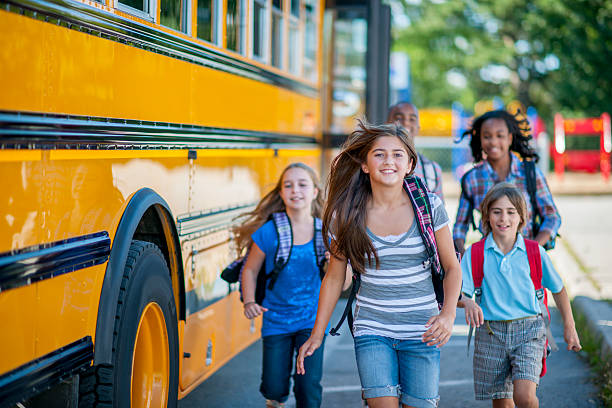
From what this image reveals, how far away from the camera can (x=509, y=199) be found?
13.5ft

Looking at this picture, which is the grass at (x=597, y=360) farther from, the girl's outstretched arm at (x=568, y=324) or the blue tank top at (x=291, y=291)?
the blue tank top at (x=291, y=291)

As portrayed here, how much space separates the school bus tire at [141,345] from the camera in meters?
3.08

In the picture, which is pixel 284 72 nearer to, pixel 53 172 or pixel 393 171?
pixel 393 171

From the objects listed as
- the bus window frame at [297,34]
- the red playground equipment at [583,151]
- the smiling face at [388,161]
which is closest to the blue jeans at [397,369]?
→ the smiling face at [388,161]

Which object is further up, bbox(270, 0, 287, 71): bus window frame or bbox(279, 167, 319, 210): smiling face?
bbox(270, 0, 287, 71): bus window frame

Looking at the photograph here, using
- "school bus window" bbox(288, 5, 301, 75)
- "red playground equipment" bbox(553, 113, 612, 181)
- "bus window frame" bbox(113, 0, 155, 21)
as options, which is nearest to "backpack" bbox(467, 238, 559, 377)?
"bus window frame" bbox(113, 0, 155, 21)

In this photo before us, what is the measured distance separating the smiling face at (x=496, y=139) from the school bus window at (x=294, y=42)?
1.74 metres

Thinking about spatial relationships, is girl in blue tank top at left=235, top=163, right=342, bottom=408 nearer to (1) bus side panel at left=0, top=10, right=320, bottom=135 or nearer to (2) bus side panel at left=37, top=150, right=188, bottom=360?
(1) bus side panel at left=0, top=10, right=320, bottom=135

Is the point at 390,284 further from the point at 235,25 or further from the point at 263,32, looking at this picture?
the point at 263,32

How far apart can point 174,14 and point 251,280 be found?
1.36 meters

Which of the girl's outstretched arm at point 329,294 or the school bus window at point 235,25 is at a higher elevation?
the school bus window at point 235,25

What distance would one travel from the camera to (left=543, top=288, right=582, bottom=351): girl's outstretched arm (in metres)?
3.87

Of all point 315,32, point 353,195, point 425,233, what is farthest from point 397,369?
point 315,32

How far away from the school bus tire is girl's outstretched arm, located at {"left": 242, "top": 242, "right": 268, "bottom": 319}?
1.59 feet
